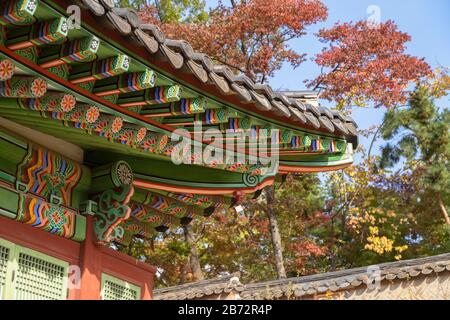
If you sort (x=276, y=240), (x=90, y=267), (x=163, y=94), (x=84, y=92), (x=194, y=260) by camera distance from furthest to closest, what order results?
1. (x=194, y=260)
2. (x=276, y=240)
3. (x=90, y=267)
4. (x=163, y=94)
5. (x=84, y=92)

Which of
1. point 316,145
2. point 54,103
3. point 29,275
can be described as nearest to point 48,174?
point 29,275

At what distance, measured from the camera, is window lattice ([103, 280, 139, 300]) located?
223 inches

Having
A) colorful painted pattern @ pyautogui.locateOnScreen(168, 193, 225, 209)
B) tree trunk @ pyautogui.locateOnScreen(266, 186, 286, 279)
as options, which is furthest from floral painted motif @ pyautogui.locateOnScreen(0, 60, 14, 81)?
tree trunk @ pyautogui.locateOnScreen(266, 186, 286, 279)

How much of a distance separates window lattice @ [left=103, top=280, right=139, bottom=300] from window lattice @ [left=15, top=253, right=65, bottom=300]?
1.53ft

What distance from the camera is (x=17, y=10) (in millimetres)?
3418

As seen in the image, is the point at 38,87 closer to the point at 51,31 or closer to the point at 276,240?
the point at 51,31

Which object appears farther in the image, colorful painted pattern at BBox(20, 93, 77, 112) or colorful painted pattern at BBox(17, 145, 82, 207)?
colorful painted pattern at BBox(17, 145, 82, 207)

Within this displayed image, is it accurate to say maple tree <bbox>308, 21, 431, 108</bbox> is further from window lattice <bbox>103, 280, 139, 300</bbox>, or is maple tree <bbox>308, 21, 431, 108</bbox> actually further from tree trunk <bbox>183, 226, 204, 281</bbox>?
window lattice <bbox>103, 280, 139, 300</bbox>

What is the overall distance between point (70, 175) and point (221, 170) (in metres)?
1.39

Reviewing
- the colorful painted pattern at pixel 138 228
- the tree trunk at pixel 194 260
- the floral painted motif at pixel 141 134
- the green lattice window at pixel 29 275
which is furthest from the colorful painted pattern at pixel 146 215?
the tree trunk at pixel 194 260

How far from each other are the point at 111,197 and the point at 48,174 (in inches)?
21.9

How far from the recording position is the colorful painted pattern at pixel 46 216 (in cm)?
495
